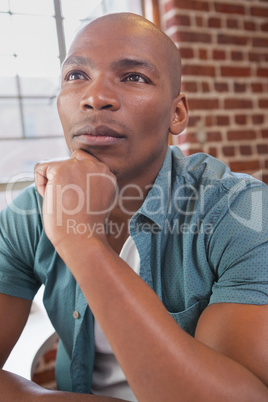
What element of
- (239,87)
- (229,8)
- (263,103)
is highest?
(229,8)

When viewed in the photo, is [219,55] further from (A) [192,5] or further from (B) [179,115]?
(B) [179,115]

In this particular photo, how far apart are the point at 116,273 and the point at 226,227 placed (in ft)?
0.99

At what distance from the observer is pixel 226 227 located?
3.03 ft

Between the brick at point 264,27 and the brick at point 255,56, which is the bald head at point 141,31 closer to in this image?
the brick at point 255,56

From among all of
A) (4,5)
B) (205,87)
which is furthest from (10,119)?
(205,87)

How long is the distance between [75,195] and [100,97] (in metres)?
0.25

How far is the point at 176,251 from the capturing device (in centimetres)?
101

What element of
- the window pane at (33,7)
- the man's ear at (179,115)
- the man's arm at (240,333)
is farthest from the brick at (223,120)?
the man's arm at (240,333)

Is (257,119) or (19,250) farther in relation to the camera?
(257,119)

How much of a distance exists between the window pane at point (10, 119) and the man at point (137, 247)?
3.93ft

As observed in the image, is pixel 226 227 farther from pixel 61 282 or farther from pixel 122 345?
pixel 61 282

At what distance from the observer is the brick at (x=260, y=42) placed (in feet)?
8.30

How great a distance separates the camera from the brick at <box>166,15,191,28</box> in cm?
230

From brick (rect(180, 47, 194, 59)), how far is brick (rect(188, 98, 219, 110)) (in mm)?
236
